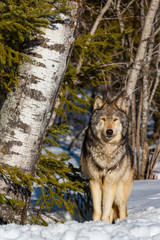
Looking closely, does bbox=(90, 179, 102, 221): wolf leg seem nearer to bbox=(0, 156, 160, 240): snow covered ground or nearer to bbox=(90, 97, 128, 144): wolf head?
bbox=(90, 97, 128, 144): wolf head

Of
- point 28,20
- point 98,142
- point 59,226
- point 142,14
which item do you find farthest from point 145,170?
point 28,20

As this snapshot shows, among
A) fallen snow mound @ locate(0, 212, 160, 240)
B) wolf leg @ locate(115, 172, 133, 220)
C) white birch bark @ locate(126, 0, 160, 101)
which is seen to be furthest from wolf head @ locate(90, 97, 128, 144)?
white birch bark @ locate(126, 0, 160, 101)

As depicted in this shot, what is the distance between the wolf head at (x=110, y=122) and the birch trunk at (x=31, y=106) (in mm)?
1018

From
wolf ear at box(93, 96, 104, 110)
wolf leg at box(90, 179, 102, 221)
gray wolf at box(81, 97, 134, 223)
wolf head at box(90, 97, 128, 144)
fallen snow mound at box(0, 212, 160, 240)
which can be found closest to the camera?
fallen snow mound at box(0, 212, 160, 240)

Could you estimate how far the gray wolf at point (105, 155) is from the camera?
14.1ft

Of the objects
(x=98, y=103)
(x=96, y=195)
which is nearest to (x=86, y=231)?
(x=96, y=195)

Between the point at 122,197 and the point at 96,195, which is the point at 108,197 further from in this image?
the point at 122,197

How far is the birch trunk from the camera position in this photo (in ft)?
10.9

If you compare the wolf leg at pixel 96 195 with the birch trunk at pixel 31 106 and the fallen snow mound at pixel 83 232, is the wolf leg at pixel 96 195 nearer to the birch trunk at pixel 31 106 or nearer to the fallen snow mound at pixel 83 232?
the fallen snow mound at pixel 83 232

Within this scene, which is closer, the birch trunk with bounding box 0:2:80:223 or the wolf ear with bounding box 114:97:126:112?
the birch trunk with bounding box 0:2:80:223

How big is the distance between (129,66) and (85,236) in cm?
605

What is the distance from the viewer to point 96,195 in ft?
14.4

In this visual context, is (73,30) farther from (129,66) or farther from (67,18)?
(129,66)

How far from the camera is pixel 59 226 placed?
311cm
